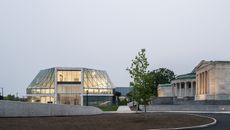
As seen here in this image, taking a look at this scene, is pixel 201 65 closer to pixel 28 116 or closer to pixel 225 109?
pixel 225 109

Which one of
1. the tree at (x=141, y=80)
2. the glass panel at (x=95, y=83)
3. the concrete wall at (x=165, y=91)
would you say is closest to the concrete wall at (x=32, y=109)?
the tree at (x=141, y=80)

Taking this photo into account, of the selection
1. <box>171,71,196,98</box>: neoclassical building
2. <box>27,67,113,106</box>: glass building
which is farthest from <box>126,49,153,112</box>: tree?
<box>27,67,113,106</box>: glass building

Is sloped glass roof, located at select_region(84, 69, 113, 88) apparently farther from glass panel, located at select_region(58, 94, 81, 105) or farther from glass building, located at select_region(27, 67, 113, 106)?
glass panel, located at select_region(58, 94, 81, 105)

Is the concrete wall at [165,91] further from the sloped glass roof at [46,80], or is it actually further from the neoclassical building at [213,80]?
the sloped glass roof at [46,80]

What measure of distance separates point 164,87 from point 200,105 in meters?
59.8

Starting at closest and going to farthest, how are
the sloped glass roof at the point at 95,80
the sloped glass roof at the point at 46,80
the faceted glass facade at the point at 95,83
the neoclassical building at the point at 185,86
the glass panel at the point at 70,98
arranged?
the neoclassical building at the point at 185,86
the sloped glass roof at the point at 46,80
the faceted glass facade at the point at 95,83
the glass panel at the point at 70,98
the sloped glass roof at the point at 95,80

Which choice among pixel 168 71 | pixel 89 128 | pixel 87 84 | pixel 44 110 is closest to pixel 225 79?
pixel 44 110

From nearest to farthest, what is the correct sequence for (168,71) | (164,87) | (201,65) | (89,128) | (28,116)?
(89,128), (28,116), (201,65), (164,87), (168,71)

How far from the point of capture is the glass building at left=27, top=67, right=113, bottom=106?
140 m

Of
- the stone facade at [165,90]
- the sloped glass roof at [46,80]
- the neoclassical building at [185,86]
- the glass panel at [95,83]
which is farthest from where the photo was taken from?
the glass panel at [95,83]

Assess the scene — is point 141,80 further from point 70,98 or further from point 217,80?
point 70,98

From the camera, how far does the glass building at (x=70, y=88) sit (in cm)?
14050

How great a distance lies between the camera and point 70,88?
5674 inches

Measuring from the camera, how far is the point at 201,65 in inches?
3629
